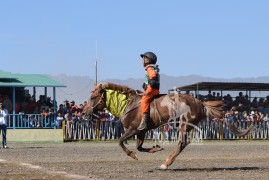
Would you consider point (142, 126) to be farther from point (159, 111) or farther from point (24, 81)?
point (24, 81)

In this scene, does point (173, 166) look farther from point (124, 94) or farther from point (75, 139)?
point (75, 139)

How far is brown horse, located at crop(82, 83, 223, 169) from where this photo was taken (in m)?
17.5

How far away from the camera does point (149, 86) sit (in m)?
17.3

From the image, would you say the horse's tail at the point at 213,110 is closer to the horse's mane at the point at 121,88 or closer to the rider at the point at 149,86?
the rider at the point at 149,86

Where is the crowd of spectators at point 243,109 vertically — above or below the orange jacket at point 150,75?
below

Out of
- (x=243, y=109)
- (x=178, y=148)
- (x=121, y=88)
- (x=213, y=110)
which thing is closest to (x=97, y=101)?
(x=121, y=88)

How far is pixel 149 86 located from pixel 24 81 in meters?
27.9

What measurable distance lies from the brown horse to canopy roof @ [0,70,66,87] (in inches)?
968

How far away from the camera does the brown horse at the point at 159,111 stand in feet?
57.3

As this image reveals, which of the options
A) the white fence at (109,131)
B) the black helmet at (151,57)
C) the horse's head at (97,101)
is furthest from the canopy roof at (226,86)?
the black helmet at (151,57)

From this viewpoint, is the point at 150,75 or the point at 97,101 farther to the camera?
the point at 97,101

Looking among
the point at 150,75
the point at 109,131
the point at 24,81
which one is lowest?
the point at 109,131

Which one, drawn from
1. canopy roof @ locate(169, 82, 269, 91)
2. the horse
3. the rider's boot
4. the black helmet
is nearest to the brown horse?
the horse

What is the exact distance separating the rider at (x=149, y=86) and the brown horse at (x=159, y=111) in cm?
16
